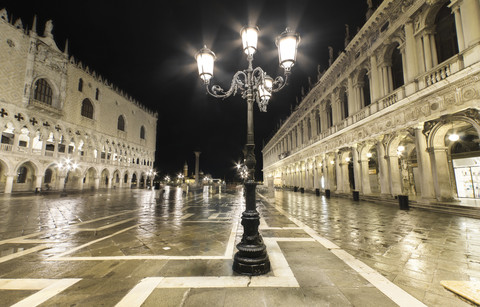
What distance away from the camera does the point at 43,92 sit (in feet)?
85.3

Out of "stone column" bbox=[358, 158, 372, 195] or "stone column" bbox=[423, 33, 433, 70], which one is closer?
"stone column" bbox=[423, 33, 433, 70]

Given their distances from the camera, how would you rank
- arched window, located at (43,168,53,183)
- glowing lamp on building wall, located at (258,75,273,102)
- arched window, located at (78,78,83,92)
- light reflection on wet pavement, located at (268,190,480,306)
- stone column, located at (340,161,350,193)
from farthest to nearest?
arched window, located at (78,78,83,92) < arched window, located at (43,168,53,183) < stone column, located at (340,161,350,193) < glowing lamp on building wall, located at (258,75,273,102) < light reflection on wet pavement, located at (268,190,480,306)

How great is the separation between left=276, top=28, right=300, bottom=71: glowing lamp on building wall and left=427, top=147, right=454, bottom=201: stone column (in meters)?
9.21

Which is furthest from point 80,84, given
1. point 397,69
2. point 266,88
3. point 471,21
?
point 471,21

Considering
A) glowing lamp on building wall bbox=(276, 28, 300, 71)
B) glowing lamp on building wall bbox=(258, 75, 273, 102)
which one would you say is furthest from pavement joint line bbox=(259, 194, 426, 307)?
glowing lamp on building wall bbox=(258, 75, 273, 102)

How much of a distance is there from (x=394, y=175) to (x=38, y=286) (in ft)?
49.1

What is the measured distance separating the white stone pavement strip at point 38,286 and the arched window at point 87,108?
36.7 metres

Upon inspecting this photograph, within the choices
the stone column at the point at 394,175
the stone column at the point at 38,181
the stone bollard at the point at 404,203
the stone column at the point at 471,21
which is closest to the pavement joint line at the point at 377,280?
the stone bollard at the point at 404,203

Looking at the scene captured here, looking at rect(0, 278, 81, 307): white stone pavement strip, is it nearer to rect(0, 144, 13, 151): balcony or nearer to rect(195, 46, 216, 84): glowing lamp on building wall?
rect(195, 46, 216, 84): glowing lamp on building wall

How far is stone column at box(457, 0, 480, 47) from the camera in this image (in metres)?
7.76

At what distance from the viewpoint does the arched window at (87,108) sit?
32.0 metres

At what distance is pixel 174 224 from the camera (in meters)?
6.86

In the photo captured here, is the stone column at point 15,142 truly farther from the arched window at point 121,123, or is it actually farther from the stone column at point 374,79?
the stone column at point 374,79

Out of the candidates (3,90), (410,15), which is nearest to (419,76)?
(410,15)
